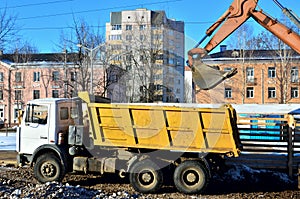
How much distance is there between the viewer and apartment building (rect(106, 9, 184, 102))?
29891mm

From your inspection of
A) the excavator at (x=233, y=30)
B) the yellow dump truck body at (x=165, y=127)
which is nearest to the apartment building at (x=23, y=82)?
the excavator at (x=233, y=30)

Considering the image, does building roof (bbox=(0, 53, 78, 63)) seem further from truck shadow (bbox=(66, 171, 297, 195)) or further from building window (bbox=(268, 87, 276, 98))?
building window (bbox=(268, 87, 276, 98))

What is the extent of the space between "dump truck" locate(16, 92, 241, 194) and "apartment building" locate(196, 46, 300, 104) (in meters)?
31.6

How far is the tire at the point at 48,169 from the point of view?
9.63 metres

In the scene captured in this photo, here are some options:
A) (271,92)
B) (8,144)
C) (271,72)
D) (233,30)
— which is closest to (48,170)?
(233,30)

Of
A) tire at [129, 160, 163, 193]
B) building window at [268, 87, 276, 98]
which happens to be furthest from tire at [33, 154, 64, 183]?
building window at [268, 87, 276, 98]

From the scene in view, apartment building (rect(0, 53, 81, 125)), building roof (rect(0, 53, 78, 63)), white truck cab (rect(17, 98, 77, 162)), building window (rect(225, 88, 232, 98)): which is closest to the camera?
white truck cab (rect(17, 98, 77, 162))

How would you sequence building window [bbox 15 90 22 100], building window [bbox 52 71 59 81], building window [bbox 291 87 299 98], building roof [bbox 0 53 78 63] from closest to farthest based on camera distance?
building roof [bbox 0 53 78 63], building window [bbox 52 71 59 81], building window [bbox 291 87 299 98], building window [bbox 15 90 22 100]

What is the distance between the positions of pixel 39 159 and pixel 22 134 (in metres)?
0.96

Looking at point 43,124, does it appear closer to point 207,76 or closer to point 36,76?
point 207,76

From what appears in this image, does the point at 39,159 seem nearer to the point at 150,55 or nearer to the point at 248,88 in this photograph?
the point at 150,55

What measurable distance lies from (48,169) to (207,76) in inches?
205

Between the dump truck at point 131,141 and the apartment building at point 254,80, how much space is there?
104 ft

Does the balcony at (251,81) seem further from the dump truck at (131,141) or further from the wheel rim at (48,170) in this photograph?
the wheel rim at (48,170)
